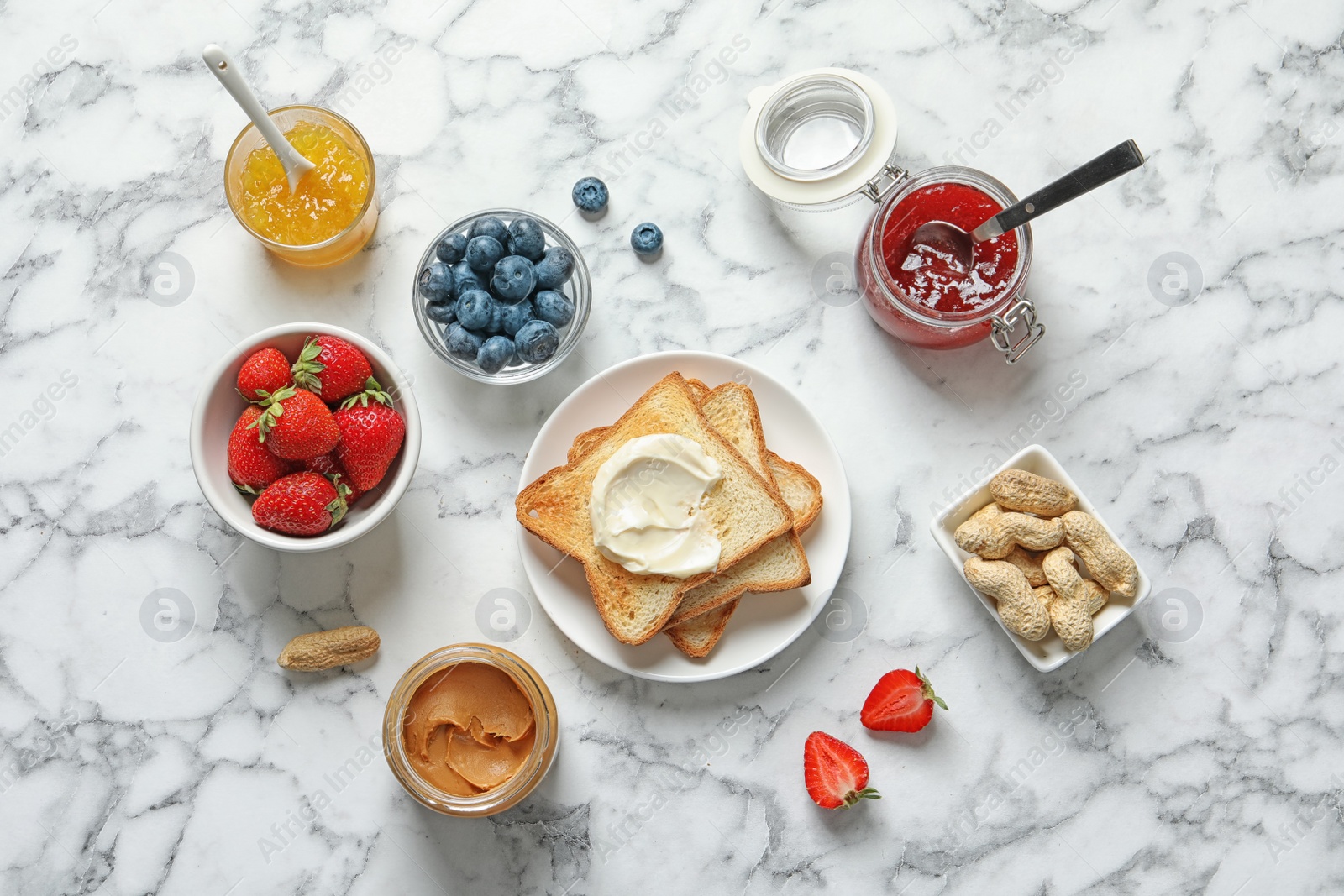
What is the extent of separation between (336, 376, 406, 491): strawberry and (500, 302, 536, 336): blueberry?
25 cm

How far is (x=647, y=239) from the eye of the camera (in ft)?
6.20

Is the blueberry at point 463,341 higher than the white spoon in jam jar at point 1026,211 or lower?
lower

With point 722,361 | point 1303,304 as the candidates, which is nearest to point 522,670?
point 722,361

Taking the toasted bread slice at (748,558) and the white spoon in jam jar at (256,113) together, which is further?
the toasted bread slice at (748,558)

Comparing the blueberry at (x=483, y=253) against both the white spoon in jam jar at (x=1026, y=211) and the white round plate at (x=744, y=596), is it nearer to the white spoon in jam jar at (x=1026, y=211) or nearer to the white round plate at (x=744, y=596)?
the white round plate at (x=744, y=596)

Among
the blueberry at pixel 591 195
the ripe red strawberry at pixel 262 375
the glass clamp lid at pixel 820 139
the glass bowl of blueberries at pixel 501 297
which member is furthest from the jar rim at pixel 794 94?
the ripe red strawberry at pixel 262 375

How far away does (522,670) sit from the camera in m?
1.71

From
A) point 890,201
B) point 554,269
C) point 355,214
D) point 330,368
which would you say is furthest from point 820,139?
point 330,368

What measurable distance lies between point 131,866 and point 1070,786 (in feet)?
6.31

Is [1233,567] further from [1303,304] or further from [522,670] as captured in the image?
[522,670]

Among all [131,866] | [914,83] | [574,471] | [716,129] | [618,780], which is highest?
[914,83]

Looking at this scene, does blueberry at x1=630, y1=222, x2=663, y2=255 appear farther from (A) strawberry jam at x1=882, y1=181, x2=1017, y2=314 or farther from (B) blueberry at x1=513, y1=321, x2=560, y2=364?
(A) strawberry jam at x1=882, y1=181, x2=1017, y2=314

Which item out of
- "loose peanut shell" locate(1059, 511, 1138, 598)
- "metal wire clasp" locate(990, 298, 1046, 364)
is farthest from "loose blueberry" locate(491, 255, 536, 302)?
"loose peanut shell" locate(1059, 511, 1138, 598)

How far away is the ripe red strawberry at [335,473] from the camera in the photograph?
1.67 meters
